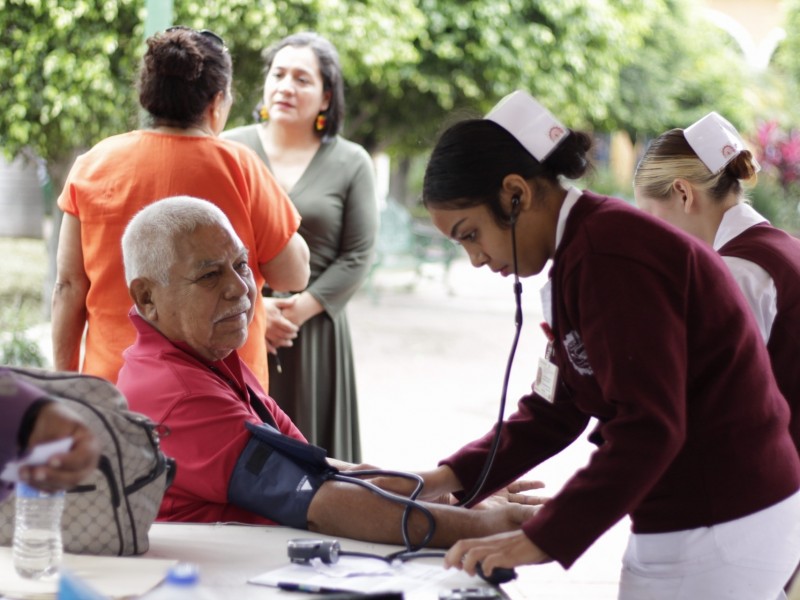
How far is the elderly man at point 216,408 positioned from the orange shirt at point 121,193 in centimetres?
60

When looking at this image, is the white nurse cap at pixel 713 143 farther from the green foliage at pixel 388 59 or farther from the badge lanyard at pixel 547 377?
the badge lanyard at pixel 547 377

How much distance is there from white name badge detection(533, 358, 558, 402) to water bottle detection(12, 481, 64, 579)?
87 centimetres

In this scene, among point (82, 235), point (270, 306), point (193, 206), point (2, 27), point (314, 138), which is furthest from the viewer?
point (2, 27)

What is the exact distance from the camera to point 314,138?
3.94 meters

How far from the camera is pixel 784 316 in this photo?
2.50 metres

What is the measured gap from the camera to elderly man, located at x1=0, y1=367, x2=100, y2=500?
1.60 m

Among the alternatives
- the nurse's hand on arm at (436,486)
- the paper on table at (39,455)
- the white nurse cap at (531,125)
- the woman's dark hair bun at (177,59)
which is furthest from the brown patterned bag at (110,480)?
Result: the woman's dark hair bun at (177,59)

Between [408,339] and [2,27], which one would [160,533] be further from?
[408,339]

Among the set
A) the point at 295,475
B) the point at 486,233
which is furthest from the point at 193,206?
the point at 486,233

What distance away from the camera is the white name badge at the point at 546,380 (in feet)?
6.68

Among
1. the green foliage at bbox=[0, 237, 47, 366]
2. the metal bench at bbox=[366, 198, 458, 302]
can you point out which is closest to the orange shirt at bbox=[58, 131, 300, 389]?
the green foliage at bbox=[0, 237, 47, 366]

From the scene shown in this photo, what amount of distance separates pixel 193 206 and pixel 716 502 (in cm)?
121

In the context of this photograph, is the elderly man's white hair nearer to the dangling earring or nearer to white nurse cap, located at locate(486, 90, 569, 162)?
white nurse cap, located at locate(486, 90, 569, 162)

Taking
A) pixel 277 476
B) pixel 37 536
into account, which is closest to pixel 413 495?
pixel 277 476
